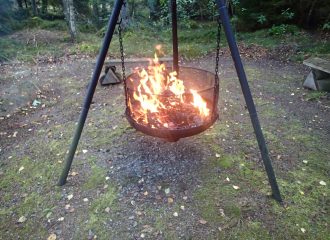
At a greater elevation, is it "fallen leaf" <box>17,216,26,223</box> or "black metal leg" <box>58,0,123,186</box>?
"black metal leg" <box>58,0,123,186</box>

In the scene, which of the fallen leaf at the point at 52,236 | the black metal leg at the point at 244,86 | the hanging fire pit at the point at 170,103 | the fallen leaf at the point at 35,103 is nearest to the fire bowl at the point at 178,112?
the hanging fire pit at the point at 170,103

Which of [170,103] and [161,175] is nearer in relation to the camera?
[161,175]

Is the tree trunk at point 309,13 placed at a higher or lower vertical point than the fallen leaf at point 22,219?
higher

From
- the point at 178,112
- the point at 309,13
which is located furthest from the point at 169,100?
the point at 309,13

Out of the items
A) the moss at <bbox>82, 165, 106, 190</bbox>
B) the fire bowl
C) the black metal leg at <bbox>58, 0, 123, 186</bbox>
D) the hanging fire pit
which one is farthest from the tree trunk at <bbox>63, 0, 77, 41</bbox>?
the black metal leg at <bbox>58, 0, 123, 186</bbox>

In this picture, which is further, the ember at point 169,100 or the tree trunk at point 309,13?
the tree trunk at point 309,13

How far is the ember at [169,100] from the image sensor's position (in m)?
3.65

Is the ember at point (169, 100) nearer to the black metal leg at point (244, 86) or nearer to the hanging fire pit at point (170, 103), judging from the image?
the hanging fire pit at point (170, 103)

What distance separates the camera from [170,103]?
4031 mm

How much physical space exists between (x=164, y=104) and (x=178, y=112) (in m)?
0.23

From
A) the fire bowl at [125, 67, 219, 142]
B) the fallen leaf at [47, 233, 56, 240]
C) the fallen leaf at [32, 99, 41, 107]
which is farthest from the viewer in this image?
the fallen leaf at [32, 99, 41, 107]

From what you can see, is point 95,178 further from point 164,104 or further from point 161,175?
point 164,104

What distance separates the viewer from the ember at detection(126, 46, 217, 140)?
3.65 m

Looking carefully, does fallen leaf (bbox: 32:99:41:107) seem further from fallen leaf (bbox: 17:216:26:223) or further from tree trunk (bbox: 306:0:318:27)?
tree trunk (bbox: 306:0:318:27)
